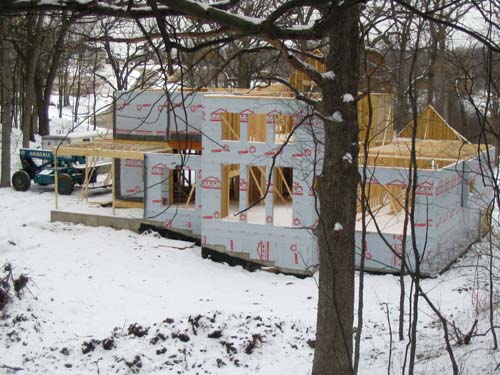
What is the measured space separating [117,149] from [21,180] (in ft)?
22.2

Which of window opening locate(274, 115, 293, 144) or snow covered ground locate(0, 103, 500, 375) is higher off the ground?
window opening locate(274, 115, 293, 144)

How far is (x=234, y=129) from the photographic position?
731 inches

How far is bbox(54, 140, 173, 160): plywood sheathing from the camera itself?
64.8 feet

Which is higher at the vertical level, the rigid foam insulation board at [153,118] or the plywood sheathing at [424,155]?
the rigid foam insulation board at [153,118]

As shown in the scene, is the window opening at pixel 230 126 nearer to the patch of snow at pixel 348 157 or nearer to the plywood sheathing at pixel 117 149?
the plywood sheathing at pixel 117 149

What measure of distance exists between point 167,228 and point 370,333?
8686mm

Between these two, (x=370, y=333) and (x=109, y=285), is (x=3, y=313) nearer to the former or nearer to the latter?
(x=109, y=285)

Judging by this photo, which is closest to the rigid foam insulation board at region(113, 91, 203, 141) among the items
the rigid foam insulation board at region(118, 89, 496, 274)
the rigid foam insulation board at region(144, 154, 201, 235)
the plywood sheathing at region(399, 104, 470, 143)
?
the rigid foam insulation board at region(144, 154, 201, 235)

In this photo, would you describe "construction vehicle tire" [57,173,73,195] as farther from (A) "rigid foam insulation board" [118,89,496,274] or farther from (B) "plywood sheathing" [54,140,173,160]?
(A) "rigid foam insulation board" [118,89,496,274]

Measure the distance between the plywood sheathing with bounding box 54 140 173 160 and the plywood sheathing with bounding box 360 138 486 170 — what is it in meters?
6.61

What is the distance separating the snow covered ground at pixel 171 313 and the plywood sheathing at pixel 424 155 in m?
2.94

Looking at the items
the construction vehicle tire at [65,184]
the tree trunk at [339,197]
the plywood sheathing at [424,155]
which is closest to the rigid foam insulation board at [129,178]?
the construction vehicle tire at [65,184]

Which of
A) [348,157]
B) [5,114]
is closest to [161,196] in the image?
[5,114]

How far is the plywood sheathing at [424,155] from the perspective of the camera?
56.8 ft
